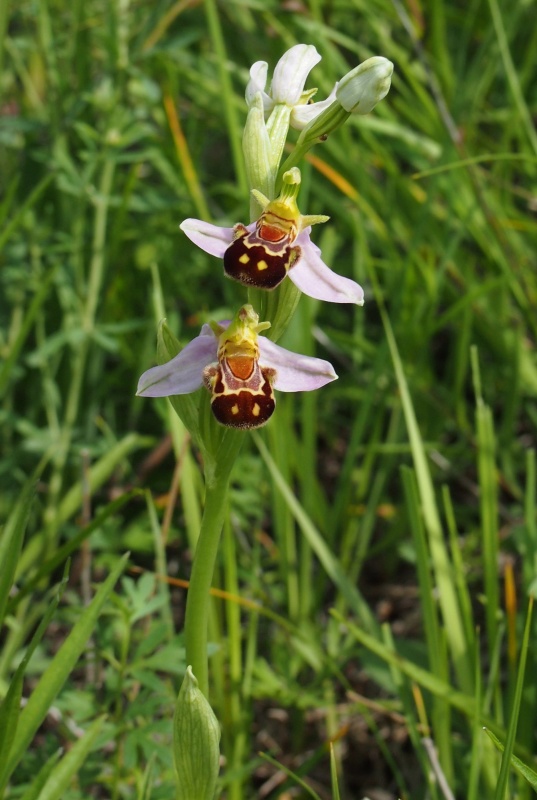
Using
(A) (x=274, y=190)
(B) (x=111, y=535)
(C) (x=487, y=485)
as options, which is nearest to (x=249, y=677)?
(B) (x=111, y=535)

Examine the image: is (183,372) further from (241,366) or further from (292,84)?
(292,84)

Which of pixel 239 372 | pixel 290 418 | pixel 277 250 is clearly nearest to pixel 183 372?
pixel 239 372

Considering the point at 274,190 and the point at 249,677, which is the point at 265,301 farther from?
the point at 249,677

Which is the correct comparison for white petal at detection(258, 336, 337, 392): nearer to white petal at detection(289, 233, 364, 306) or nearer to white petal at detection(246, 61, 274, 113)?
white petal at detection(289, 233, 364, 306)

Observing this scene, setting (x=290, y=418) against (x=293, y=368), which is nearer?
(x=293, y=368)

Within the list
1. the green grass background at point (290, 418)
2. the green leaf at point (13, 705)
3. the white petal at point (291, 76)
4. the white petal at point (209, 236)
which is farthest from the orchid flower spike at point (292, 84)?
the green leaf at point (13, 705)

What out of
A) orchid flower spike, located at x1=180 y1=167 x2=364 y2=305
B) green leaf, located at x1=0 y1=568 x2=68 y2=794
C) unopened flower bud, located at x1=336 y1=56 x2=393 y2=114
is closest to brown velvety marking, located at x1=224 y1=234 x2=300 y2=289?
orchid flower spike, located at x1=180 y1=167 x2=364 y2=305

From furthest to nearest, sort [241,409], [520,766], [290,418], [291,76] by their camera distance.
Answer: [290,418] < [291,76] < [241,409] < [520,766]
